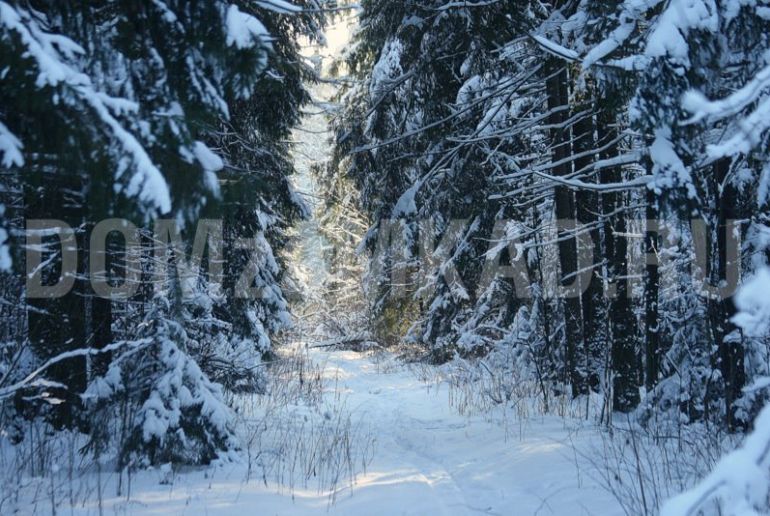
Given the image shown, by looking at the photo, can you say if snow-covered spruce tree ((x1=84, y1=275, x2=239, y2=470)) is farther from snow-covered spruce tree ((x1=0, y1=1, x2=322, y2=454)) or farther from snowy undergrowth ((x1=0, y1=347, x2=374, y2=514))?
snow-covered spruce tree ((x1=0, y1=1, x2=322, y2=454))

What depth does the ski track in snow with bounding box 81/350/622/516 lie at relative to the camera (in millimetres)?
4453

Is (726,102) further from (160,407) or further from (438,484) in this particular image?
(160,407)

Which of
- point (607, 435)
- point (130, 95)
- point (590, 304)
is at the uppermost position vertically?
point (130, 95)

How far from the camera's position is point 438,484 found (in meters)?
5.28

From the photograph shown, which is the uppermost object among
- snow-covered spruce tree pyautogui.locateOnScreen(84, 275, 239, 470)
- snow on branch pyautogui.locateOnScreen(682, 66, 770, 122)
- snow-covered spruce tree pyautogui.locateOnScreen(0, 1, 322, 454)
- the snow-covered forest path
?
snow-covered spruce tree pyautogui.locateOnScreen(0, 1, 322, 454)

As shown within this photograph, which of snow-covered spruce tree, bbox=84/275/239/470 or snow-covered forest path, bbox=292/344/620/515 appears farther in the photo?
snow-covered spruce tree, bbox=84/275/239/470

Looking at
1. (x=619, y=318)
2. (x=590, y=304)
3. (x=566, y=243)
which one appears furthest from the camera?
(x=566, y=243)

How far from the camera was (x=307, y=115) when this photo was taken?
9430mm

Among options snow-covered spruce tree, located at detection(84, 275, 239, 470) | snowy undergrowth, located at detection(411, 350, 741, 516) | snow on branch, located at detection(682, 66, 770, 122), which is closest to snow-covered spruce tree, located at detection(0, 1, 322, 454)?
snow-covered spruce tree, located at detection(84, 275, 239, 470)

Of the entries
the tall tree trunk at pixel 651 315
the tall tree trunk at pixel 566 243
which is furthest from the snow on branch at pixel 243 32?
the tall tree trunk at pixel 566 243

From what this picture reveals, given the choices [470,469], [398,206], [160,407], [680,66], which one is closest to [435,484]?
[470,469]

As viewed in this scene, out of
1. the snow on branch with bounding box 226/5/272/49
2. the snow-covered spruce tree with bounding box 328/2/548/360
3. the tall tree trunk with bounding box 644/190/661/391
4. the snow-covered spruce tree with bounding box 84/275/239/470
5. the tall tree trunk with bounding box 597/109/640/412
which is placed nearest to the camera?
the snow on branch with bounding box 226/5/272/49

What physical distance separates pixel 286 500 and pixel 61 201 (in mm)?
3709

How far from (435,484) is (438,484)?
0.03 m
